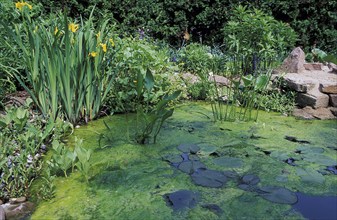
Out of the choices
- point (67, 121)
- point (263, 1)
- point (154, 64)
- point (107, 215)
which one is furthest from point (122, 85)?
point (263, 1)

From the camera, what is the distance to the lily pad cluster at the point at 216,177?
177 cm

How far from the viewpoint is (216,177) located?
197cm

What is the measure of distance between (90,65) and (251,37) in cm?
186

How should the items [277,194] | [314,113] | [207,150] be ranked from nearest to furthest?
[277,194] < [207,150] < [314,113]

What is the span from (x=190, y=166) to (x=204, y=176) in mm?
149

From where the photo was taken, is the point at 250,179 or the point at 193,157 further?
the point at 193,157

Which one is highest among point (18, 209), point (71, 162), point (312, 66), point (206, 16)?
point (206, 16)

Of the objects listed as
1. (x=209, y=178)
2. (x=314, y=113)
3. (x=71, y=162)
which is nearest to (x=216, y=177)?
(x=209, y=178)

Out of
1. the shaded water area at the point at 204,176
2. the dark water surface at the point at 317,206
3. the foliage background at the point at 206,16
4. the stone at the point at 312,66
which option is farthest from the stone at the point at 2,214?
the foliage background at the point at 206,16

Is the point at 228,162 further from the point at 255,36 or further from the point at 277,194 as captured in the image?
the point at 255,36

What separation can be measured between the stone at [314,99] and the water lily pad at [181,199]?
7.11 feet

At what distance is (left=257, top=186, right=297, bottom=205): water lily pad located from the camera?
5.72ft

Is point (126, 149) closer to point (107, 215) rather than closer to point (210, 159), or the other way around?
point (210, 159)

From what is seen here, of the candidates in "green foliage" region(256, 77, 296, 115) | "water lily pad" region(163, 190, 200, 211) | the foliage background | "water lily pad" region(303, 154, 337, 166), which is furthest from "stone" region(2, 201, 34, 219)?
the foliage background
